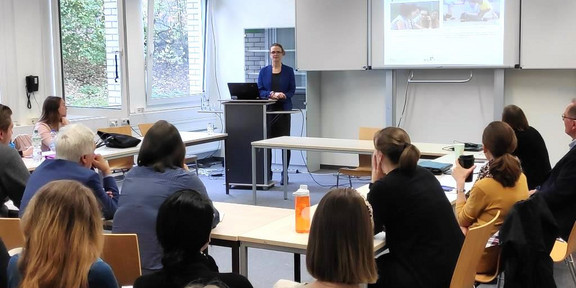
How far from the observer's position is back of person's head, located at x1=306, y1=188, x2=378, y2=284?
1.98 m

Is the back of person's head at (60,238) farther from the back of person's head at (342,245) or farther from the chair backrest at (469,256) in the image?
the chair backrest at (469,256)

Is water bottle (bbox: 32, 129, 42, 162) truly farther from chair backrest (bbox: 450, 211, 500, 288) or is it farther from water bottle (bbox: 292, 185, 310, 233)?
chair backrest (bbox: 450, 211, 500, 288)

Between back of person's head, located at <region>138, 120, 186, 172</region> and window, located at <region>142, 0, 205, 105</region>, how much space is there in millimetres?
5677

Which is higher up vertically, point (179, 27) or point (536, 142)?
point (179, 27)

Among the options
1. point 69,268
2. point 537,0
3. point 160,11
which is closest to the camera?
point 69,268

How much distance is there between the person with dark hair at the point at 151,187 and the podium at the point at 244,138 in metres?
4.20

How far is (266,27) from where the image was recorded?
9172 millimetres

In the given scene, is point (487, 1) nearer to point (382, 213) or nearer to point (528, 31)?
point (528, 31)

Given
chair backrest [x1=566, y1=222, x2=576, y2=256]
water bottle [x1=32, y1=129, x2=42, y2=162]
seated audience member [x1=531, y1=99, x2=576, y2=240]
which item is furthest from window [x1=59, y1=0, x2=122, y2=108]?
chair backrest [x1=566, y1=222, x2=576, y2=256]

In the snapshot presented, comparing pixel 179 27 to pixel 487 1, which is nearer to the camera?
pixel 487 1

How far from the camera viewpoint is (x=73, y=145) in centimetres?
339

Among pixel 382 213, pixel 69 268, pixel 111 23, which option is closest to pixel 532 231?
pixel 382 213

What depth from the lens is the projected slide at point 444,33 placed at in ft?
23.7

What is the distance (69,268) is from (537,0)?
6.19 metres
